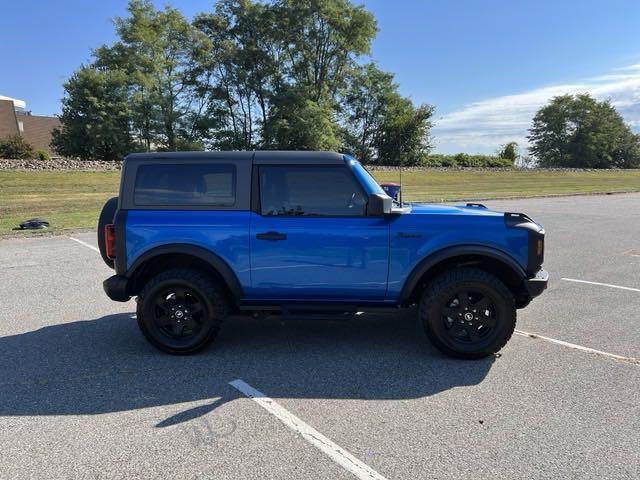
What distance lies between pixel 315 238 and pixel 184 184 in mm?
1284

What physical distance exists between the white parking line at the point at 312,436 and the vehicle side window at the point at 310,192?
1.52 metres

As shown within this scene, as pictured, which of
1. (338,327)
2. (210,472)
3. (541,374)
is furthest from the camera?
(338,327)

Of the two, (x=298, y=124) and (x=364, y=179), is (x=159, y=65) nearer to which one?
(x=298, y=124)

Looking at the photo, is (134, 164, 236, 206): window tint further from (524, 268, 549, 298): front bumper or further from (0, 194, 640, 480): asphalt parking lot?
(524, 268, 549, 298): front bumper

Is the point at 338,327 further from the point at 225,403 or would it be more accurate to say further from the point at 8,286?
the point at 8,286

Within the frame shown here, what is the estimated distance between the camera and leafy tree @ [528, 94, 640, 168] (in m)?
77.7

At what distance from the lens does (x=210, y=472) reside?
2588mm

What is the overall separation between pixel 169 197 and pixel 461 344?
2887mm

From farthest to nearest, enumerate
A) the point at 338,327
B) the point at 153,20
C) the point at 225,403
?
1. the point at 153,20
2. the point at 338,327
3. the point at 225,403

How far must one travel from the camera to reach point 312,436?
2.95 m

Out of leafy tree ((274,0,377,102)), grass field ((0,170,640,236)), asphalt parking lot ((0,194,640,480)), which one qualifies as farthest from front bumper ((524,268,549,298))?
leafy tree ((274,0,377,102))

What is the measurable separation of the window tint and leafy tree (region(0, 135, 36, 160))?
104 ft

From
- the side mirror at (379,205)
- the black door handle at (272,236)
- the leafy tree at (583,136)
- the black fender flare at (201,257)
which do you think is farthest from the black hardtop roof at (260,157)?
the leafy tree at (583,136)

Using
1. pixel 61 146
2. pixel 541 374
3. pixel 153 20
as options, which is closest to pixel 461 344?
pixel 541 374
